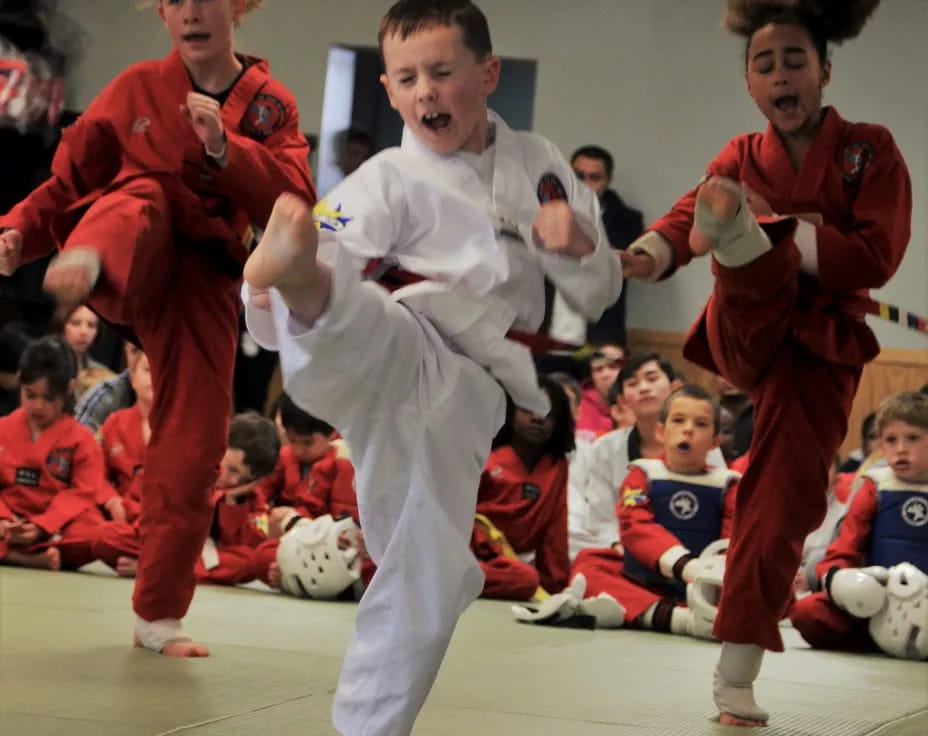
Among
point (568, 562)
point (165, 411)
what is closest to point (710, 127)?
point (568, 562)

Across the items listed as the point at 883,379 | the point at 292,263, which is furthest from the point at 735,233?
the point at 883,379

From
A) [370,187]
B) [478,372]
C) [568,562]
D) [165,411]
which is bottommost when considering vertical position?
[568,562]

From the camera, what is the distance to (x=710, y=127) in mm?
8281

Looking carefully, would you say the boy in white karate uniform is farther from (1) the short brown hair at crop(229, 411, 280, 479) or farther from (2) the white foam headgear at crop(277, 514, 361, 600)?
(1) the short brown hair at crop(229, 411, 280, 479)

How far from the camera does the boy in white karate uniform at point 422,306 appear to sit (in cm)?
185

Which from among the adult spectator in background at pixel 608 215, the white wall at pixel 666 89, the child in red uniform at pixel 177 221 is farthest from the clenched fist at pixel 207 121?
the adult spectator in background at pixel 608 215

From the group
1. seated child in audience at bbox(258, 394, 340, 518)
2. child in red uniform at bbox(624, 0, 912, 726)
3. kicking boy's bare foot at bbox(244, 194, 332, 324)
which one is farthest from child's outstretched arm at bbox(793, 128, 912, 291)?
seated child in audience at bbox(258, 394, 340, 518)

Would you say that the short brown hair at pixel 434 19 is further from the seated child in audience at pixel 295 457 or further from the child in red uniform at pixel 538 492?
the seated child in audience at pixel 295 457

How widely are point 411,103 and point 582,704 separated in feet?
3.96

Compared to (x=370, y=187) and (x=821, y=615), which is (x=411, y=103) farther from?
(x=821, y=615)

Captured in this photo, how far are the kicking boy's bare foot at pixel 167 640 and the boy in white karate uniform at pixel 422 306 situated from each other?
1074 millimetres

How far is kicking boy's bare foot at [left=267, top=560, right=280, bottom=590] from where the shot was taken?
4.84 metres

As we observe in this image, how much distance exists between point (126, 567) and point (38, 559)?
0.37m

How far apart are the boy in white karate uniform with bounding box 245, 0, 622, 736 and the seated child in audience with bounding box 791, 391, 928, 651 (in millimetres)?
2295
